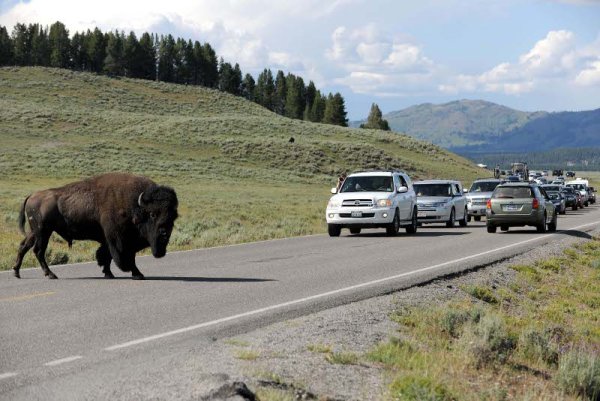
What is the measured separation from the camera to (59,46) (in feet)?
546

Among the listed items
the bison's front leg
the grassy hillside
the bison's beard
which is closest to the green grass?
the bison's beard

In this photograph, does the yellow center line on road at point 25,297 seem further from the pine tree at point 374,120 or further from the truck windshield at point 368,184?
the pine tree at point 374,120

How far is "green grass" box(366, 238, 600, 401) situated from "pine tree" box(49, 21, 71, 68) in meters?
160

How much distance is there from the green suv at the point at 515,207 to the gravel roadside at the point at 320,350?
16.6 m

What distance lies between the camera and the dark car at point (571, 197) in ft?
178

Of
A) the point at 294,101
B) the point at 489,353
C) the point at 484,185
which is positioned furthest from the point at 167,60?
the point at 489,353

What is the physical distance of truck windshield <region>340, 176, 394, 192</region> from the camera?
2733cm

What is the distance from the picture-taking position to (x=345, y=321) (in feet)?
34.0

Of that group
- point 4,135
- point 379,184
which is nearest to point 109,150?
point 4,135

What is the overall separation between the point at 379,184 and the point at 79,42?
503 feet

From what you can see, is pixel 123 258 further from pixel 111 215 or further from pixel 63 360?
pixel 63 360

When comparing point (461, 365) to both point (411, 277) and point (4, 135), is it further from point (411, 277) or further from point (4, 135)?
point (4, 135)

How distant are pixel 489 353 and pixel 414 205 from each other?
19575 millimetres

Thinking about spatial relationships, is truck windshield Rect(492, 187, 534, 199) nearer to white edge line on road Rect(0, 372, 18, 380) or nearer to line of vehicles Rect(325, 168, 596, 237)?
line of vehicles Rect(325, 168, 596, 237)
